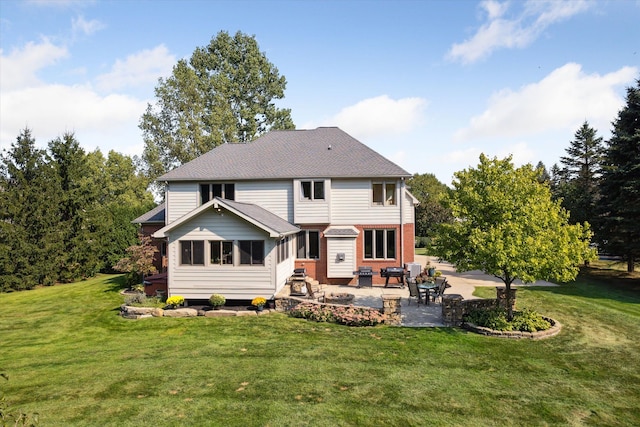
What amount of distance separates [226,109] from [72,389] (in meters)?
32.9

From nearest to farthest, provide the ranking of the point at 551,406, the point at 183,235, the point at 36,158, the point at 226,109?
the point at 551,406 → the point at 183,235 → the point at 36,158 → the point at 226,109

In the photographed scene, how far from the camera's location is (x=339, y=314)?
596 inches

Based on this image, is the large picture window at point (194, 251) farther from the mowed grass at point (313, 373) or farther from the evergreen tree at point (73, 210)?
the evergreen tree at point (73, 210)

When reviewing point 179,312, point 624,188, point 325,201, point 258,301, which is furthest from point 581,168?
point 179,312

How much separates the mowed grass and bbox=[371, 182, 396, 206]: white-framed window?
10001 mm

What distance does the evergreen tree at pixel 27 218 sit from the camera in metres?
24.1

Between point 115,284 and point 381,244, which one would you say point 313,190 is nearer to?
point 381,244

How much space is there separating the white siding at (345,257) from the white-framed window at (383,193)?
2886 millimetres

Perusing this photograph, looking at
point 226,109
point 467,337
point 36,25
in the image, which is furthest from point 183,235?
point 226,109

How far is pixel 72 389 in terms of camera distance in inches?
382

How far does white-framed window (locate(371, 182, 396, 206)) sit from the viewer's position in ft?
73.6

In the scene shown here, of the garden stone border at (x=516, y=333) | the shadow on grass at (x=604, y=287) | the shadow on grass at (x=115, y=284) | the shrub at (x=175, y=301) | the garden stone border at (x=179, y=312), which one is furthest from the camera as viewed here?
the shadow on grass at (x=115, y=284)

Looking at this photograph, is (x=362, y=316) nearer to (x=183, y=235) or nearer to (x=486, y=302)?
(x=486, y=302)

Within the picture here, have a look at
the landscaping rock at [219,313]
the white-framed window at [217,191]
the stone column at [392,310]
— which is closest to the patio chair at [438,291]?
the stone column at [392,310]
